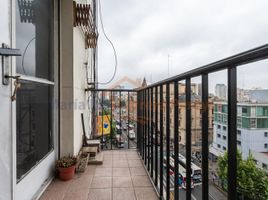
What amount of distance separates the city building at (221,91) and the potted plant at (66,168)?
69.3 inches

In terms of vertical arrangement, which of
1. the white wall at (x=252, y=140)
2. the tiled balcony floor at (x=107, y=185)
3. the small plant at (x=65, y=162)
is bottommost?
the tiled balcony floor at (x=107, y=185)

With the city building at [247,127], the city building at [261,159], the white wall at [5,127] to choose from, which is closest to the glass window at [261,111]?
the city building at [247,127]

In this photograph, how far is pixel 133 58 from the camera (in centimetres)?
667

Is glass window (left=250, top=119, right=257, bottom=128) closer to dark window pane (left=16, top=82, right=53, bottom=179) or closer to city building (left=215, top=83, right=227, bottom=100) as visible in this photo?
city building (left=215, top=83, right=227, bottom=100)

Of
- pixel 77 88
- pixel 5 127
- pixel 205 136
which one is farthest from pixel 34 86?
pixel 205 136

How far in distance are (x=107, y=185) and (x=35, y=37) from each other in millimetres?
1480

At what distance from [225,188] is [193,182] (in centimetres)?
33

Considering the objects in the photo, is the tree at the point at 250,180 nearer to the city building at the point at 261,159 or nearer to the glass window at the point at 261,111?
the city building at the point at 261,159

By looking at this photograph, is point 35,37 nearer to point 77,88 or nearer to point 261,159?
point 77,88

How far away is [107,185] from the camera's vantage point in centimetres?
193

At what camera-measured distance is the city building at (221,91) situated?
69cm

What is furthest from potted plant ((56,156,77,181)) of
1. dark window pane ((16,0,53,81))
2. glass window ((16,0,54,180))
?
dark window pane ((16,0,53,81))

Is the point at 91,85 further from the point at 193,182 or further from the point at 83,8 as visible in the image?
the point at 193,182

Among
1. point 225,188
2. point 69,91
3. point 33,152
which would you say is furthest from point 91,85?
point 225,188
